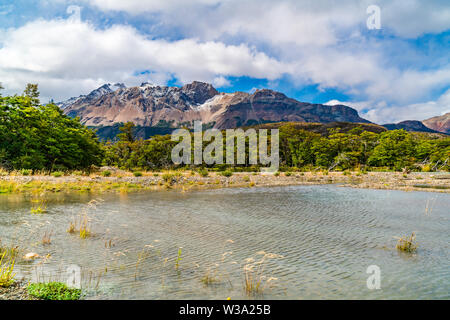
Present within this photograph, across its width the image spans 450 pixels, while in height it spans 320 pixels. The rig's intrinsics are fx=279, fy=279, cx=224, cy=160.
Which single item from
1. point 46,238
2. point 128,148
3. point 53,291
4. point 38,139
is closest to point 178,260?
point 53,291

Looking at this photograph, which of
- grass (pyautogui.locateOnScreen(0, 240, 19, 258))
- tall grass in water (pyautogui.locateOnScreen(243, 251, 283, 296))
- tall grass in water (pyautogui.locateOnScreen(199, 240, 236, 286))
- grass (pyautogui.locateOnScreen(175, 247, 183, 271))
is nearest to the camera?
tall grass in water (pyautogui.locateOnScreen(243, 251, 283, 296))

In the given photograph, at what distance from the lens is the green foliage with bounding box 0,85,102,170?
31.0 m

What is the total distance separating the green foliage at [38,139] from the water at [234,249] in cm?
1757

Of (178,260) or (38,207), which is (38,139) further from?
(178,260)

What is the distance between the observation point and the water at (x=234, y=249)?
244 inches

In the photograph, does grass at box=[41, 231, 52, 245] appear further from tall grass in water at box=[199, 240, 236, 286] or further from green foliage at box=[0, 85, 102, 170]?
green foliage at box=[0, 85, 102, 170]

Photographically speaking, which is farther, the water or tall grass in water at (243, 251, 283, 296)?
the water

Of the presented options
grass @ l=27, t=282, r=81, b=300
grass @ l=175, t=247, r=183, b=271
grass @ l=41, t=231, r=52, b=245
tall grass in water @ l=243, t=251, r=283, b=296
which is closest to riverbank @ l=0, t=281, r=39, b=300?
grass @ l=27, t=282, r=81, b=300

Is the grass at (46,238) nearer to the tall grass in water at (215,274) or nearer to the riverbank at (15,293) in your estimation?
the riverbank at (15,293)

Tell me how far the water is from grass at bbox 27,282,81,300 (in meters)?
0.32

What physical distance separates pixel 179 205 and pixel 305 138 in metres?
53.3
